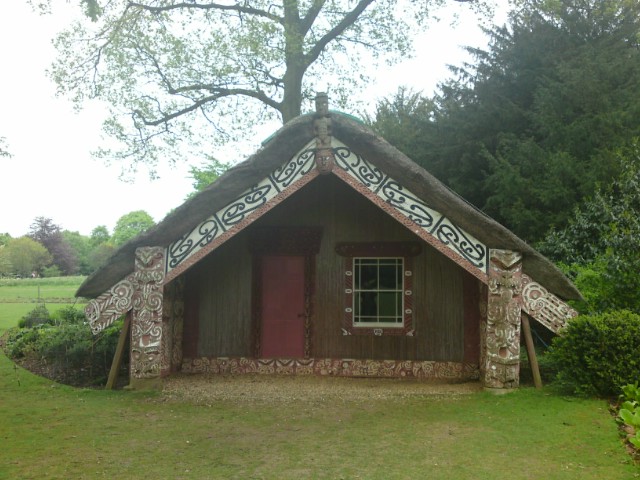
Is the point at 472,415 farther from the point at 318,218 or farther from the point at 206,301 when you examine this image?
the point at 206,301

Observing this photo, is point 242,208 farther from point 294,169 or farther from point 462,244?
point 462,244

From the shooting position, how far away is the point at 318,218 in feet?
32.2

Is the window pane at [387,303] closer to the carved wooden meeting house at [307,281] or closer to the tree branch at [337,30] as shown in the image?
the carved wooden meeting house at [307,281]

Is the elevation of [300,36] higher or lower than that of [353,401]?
higher

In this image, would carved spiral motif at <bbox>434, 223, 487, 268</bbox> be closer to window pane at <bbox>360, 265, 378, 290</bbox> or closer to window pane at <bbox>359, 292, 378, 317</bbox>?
window pane at <bbox>360, 265, 378, 290</bbox>

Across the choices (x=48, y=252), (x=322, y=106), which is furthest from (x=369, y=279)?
Result: (x=48, y=252)

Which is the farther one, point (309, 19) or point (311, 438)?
point (309, 19)

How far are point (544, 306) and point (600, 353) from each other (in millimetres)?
996

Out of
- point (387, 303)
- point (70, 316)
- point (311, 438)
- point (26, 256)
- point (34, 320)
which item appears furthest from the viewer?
point (26, 256)

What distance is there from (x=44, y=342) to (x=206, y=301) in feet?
11.5

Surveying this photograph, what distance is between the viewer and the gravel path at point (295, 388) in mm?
7852

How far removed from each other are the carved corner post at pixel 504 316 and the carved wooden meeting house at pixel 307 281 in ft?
0.59

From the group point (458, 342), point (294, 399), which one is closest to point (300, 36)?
point (458, 342)

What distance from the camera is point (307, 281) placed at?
32.0ft
